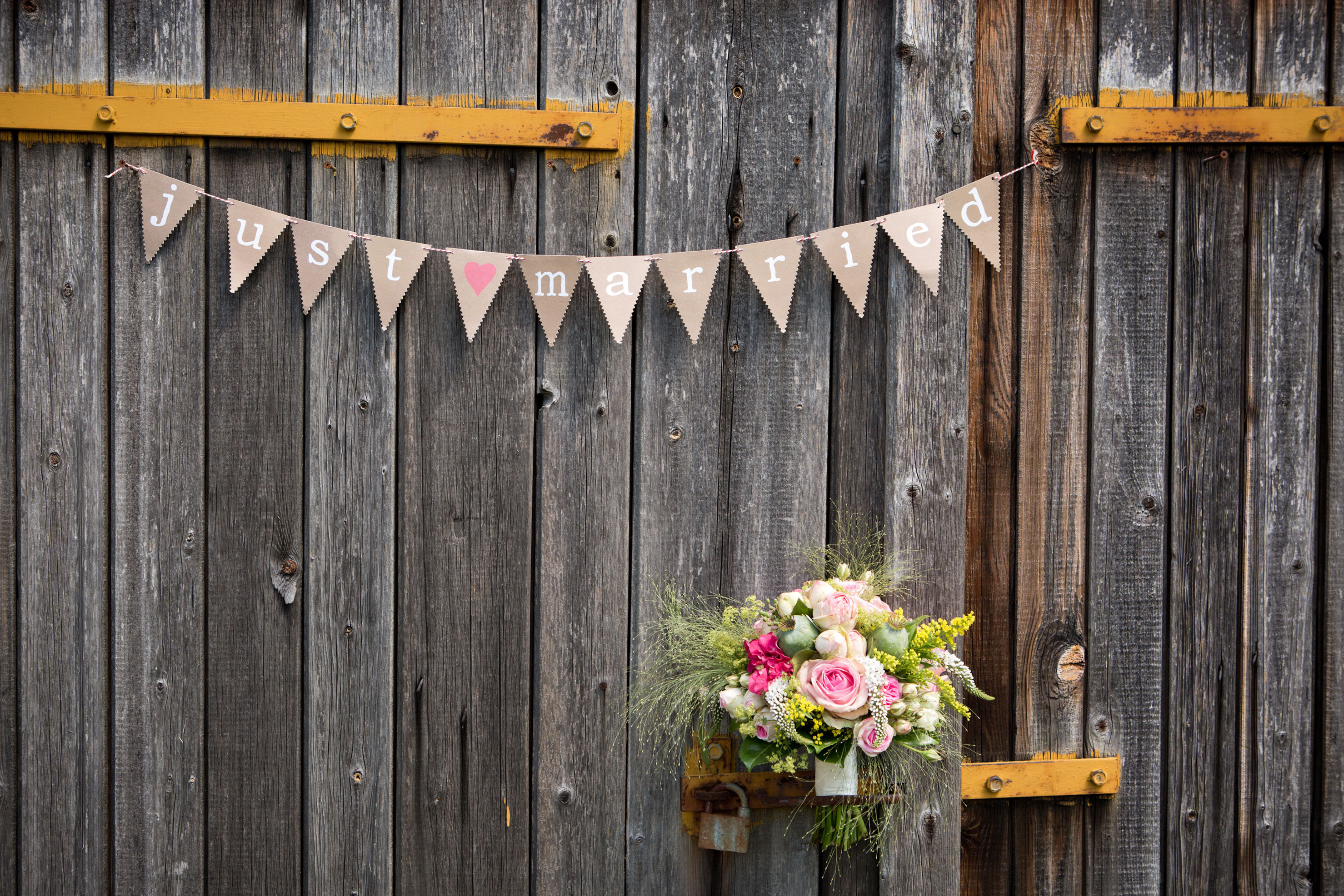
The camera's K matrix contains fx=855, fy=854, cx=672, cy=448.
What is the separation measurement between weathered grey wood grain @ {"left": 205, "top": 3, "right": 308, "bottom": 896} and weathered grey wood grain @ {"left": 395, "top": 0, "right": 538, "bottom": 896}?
22 centimetres

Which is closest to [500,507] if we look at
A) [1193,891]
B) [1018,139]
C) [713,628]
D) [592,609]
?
[592,609]

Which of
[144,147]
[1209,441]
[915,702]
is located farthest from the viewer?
[1209,441]

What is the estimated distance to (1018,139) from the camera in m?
1.81

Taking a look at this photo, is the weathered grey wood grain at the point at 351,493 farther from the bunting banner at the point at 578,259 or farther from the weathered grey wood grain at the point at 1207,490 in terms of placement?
the weathered grey wood grain at the point at 1207,490

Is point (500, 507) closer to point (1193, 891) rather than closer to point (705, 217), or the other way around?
point (705, 217)

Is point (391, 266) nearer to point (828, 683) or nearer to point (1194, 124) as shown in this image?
point (828, 683)

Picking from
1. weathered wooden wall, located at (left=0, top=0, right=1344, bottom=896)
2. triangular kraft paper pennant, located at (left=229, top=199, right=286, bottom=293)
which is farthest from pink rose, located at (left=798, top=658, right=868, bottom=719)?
triangular kraft paper pennant, located at (left=229, top=199, right=286, bottom=293)

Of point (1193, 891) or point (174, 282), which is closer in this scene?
point (174, 282)

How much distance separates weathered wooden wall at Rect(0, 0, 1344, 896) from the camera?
173 centimetres

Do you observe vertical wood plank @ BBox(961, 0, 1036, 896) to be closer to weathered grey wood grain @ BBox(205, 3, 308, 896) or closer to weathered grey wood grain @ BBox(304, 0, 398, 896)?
weathered grey wood grain @ BBox(304, 0, 398, 896)

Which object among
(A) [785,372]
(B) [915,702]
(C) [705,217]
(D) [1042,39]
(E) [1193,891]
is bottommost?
(E) [1193,891]

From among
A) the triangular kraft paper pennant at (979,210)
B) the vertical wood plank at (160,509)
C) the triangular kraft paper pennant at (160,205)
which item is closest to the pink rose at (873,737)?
the triangular kraft paper pennant at (979,210)

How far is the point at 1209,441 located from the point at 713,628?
1139 millimetres

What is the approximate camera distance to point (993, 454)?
1822 millimetres
